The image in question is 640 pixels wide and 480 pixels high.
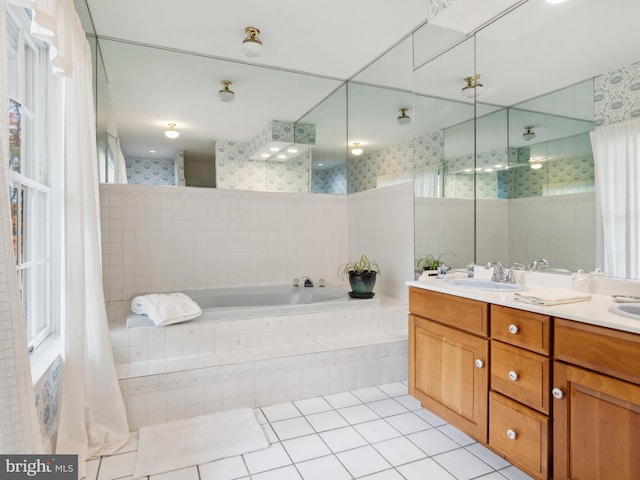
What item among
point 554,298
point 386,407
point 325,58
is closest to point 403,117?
point 325,58

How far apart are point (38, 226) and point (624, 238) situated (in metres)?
2.84

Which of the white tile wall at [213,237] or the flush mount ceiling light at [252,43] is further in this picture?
the white tile wall at [213,237]

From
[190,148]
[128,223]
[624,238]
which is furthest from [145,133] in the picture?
[624,238]

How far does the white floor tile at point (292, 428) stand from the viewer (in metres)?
2.09

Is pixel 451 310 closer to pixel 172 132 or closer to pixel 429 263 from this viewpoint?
pixel 429 263

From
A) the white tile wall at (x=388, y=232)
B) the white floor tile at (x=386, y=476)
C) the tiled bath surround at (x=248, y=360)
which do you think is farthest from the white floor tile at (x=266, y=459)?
the white tile wall at (x=388, y=232)

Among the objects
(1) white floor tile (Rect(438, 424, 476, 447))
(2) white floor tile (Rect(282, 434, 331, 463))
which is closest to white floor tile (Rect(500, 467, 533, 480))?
(1) white floor tile (Rect(438, 424, 476, 447))

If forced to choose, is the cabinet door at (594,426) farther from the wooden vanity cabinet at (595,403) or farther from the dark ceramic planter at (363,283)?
the dark ceramic planter at (363,283)

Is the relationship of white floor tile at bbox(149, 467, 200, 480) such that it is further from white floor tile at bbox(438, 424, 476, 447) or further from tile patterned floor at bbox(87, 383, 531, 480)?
white floor tile at bbox(438, 424, 476, 447)

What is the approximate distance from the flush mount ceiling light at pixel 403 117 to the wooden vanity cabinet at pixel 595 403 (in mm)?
2210

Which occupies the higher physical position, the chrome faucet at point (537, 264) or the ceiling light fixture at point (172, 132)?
the ceiling light fixture at point (172, 132)

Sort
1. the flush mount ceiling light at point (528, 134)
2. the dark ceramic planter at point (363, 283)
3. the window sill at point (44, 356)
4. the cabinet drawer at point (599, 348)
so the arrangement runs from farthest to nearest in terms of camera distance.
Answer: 1. the dark ceramic planter at point (363, 283)
2. the flush mount ceiling light at point (528, 134)
3. the window sill at point (44, 356)
4. the cabinet drawer at point (599, 348)

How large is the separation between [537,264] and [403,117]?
170cm

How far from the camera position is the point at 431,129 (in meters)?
3.01
